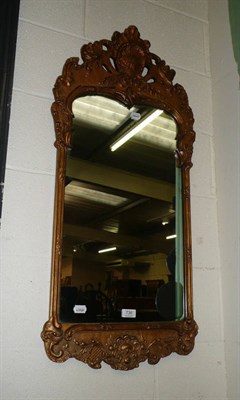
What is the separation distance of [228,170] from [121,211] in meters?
0.40

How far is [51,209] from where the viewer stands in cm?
105

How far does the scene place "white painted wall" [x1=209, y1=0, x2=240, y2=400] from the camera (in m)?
1.16

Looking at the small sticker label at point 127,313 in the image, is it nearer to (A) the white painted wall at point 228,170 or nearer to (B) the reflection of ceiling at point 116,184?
(B) the reflection of ceiling at point 116,184

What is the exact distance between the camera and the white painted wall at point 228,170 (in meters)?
1.16

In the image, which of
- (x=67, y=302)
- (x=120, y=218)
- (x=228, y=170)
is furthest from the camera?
(x=228, y=170)

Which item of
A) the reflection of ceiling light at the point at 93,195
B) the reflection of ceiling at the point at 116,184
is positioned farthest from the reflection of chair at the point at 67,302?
the reflection of ceiling light at the point at 93,195

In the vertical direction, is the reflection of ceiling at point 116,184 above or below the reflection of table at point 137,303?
above

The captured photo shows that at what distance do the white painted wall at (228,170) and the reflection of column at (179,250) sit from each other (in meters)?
0.16

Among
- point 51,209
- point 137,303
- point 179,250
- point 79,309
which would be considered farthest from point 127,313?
point 51,209

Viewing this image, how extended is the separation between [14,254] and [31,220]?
0.34 feet

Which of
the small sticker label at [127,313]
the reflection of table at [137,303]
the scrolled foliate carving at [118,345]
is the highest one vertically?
the reflection of table at [137,303]

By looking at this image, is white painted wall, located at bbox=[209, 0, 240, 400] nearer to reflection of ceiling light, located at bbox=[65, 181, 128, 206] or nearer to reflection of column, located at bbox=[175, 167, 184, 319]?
reflection of column, located at bbox=[175, 167, 184, 319]

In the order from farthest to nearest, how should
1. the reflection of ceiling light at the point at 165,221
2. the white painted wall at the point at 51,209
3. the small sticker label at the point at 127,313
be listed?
the reflection of ceiling light at the point at 165,221 → the small sticker label at the point at 127,313 → the white painted wall at the point at 51,209

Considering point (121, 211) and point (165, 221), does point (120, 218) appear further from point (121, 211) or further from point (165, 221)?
point (165, 221)
